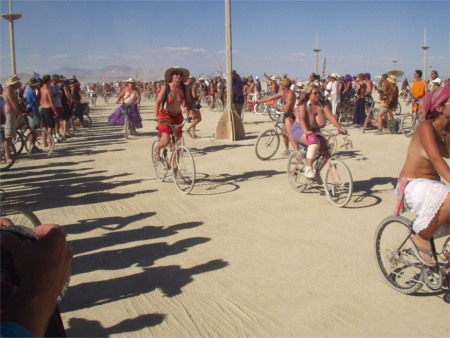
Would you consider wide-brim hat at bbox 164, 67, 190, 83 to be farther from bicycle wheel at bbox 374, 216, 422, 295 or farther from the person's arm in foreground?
the person's arm in foreground

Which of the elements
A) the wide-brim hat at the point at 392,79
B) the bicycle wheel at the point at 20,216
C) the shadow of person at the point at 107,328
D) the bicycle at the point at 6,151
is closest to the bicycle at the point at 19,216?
the bicycle wheel at the point at 20,216

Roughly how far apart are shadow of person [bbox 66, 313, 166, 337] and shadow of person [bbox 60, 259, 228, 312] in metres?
0.26

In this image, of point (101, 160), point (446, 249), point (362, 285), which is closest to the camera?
point (446, 249)

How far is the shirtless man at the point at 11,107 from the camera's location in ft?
30.7

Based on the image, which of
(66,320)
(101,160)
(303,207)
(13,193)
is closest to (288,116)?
(303,207)

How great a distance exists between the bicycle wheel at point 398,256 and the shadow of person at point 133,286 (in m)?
1.58

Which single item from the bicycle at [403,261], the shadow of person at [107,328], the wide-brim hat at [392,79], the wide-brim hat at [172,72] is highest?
the wide-brim hat at [392,79]

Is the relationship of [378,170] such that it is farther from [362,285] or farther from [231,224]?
[362,285]

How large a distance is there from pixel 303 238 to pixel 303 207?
1310mm

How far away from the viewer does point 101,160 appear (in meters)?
10.7

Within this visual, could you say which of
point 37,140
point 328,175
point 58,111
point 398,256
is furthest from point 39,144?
point 398,256

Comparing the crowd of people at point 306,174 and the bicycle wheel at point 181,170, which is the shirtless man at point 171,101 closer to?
the crowd of people at point 306,174

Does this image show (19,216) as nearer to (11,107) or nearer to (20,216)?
(20,216)

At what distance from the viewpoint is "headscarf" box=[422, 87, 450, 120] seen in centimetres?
345
